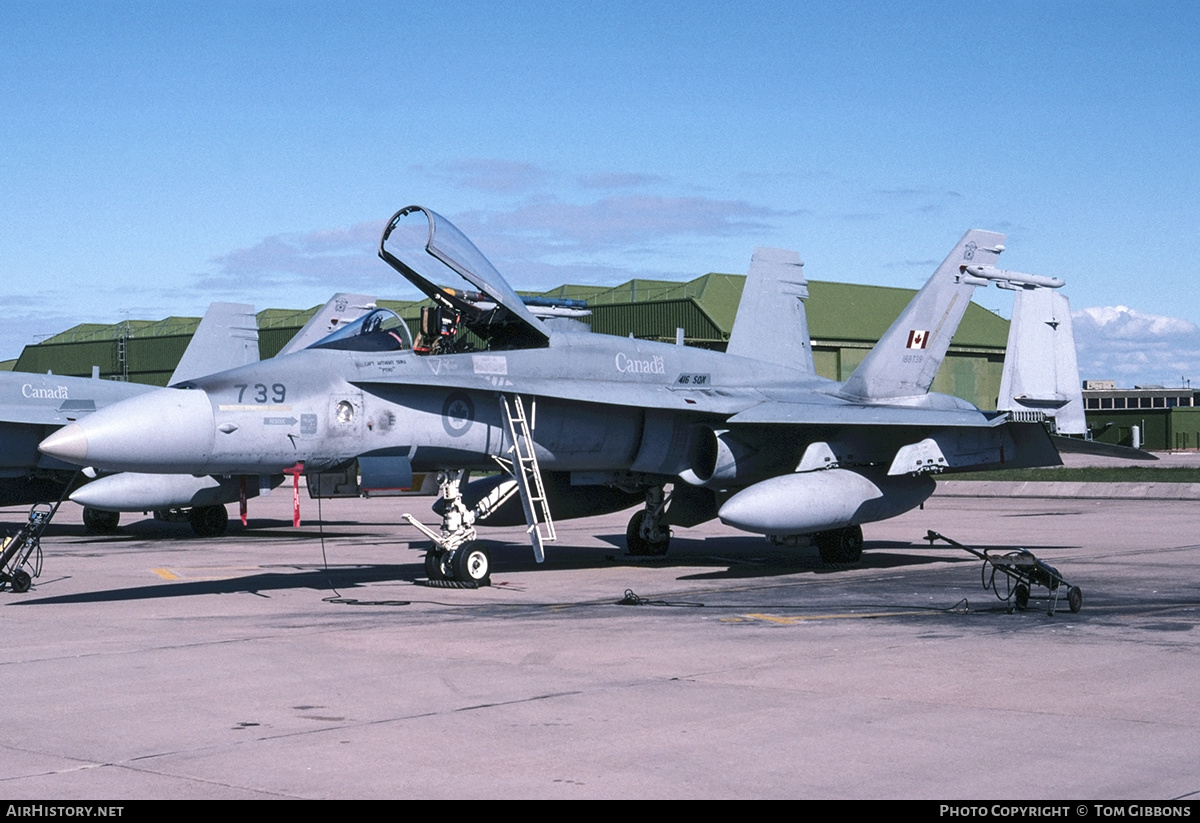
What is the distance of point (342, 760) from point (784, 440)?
1026 centimetres

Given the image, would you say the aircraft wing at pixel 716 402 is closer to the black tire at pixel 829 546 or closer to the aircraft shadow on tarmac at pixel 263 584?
the black tire at pixel 829 546

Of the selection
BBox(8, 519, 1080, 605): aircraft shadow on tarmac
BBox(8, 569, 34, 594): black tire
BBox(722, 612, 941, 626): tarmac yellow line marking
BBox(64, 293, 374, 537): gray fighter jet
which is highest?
BBox(64, 293, 374, 537): gray fighter jet

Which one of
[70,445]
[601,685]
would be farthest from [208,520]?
[601,685]

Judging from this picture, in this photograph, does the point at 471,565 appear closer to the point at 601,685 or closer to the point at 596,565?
the point at 596,565

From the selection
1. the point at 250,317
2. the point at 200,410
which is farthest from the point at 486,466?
the point at 250,317

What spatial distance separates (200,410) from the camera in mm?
11203

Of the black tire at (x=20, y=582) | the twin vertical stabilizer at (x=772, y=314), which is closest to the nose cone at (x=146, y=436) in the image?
the black tire at (x=20, y=582)

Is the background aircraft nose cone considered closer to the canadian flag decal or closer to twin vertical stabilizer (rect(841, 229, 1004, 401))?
twin vertical stabilizer (rect(841, 229, 1004, 401))

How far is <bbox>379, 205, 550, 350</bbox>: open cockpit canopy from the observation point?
42.0ft

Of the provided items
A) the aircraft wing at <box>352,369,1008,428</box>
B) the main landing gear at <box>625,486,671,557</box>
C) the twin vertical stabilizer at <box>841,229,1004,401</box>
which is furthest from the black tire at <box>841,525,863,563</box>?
the main landing gear at <box>625,486,671,557</box>

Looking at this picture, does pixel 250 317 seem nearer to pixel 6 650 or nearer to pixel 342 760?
pixel 6 650

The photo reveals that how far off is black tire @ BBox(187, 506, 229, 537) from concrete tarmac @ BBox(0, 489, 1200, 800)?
7098 millimetres

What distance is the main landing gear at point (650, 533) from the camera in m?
16.8

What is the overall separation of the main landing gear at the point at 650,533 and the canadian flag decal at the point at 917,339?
404 centimetres
